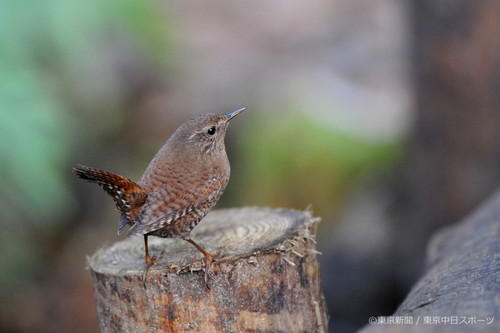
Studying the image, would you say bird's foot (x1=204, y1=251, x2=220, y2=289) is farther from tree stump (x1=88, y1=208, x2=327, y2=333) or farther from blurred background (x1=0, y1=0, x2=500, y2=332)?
blurred background (x1=0, y1=0, x2=500, y2=332)

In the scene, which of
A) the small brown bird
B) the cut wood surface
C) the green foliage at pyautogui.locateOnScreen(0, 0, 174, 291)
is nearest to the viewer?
the cut wood surface

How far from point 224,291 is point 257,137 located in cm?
424

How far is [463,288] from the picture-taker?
2.22 m

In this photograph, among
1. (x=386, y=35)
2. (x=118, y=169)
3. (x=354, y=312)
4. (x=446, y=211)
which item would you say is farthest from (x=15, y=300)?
(x=386, y=35)

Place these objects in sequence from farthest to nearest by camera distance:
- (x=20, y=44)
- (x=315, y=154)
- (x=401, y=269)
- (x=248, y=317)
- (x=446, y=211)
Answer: (x=315, y=154), (x=401, y=269), (x=446, y=211), (x=20, y=44), (x=248, y=317)

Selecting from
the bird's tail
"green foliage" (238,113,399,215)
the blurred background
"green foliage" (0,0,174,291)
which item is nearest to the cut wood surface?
the bird's tail

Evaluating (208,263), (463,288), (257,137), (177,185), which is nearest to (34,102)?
(177,185)

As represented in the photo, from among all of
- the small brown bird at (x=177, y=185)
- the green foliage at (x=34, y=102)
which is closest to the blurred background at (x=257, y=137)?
the green foliage at (x=34, y=102)

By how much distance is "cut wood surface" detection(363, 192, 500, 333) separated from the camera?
5.98ft

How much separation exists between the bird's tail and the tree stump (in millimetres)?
256

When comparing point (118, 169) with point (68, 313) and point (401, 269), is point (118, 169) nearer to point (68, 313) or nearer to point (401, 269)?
point (68, 313)

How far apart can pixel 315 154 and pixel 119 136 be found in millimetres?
2237

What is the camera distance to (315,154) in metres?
6.56

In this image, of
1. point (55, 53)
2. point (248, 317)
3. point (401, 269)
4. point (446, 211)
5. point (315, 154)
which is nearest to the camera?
point (248, 317)
